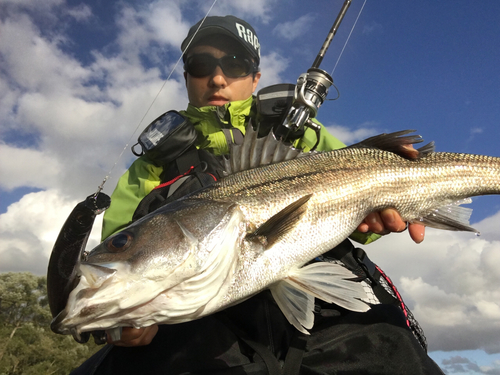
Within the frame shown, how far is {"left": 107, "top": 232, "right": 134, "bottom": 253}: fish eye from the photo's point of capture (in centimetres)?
203

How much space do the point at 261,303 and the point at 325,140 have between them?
2.27 m

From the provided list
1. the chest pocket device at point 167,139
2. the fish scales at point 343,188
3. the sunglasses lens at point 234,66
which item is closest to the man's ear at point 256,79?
the sunglasses lens at point 234,66

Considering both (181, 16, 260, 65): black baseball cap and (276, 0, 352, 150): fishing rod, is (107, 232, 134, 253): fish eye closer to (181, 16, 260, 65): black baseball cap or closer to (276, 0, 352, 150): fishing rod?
(276, 0, 352, 150): fishing rod

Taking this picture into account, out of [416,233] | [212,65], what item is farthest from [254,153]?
[212,65]

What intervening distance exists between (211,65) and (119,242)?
3148 mm

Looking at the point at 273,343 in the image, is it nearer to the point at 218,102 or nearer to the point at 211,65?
the point at 218,102

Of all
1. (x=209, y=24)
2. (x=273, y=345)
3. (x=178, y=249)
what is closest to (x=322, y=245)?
(x=273, y=345)

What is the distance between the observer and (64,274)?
68.5 inches

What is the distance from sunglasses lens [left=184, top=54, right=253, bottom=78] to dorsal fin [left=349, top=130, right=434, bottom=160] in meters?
2.20

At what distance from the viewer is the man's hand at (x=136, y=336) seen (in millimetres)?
2221

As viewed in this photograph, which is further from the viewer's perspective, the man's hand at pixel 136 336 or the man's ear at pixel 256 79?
the man's ear at pixel 256 79

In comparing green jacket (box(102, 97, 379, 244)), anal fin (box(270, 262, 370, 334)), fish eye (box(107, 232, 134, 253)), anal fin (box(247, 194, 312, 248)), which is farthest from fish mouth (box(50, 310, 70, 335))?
green jacket (box(102, 97, 379, 244))

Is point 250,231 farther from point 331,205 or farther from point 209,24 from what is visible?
point 209,24

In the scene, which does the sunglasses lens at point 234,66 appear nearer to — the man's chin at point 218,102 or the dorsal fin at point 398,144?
the man's chin at point 218,102
